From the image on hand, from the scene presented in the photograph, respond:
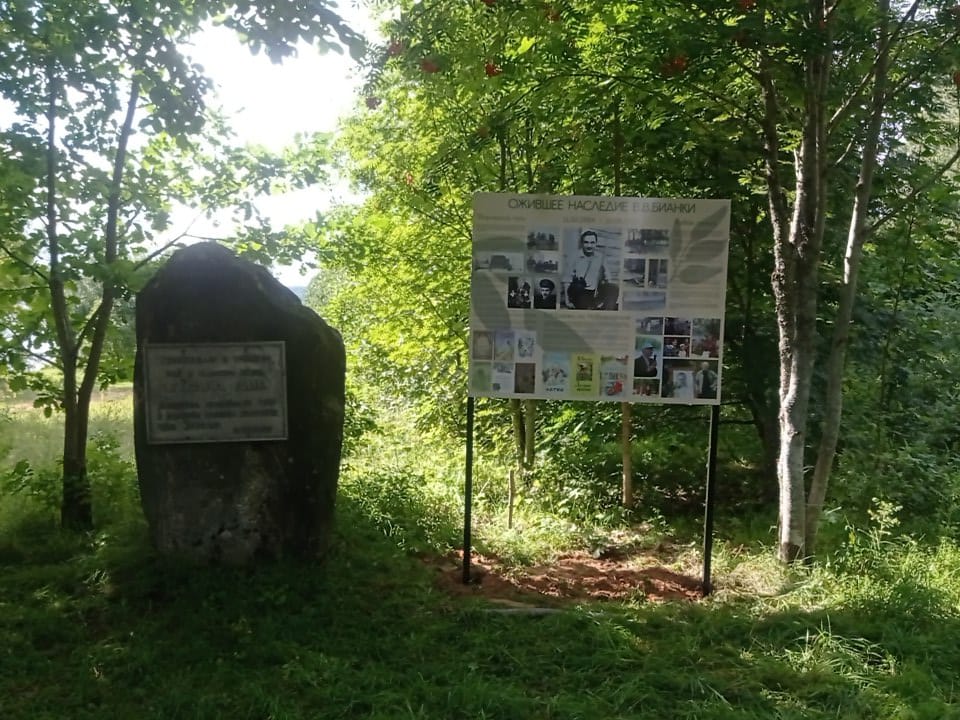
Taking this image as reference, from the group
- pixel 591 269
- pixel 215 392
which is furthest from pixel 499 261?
pixel 215 392

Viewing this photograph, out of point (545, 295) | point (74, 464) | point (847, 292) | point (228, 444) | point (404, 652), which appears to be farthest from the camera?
point (74, 464)

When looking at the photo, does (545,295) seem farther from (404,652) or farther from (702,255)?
(404,652)

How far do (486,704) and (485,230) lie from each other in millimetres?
2644

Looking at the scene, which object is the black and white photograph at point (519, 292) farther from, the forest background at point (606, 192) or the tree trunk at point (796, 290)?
the tree trunk at point (796, 290)

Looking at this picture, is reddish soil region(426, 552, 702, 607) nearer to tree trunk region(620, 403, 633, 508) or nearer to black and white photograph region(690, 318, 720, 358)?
tree trunk region(620, 403, 633, 508)

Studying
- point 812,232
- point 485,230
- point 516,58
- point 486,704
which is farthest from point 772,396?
point 486,704

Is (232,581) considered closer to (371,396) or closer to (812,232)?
(812,232)

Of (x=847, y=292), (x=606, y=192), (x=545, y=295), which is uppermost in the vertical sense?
(x=606, y=192)

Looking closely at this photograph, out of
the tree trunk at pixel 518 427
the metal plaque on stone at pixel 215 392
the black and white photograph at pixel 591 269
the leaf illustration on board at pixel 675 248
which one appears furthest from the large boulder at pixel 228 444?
the tree trunk at pixel 518 427

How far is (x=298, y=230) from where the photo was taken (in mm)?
5770

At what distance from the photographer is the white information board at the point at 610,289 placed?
4.46 meters

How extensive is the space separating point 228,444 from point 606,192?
385cm

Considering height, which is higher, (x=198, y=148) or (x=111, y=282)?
(x=198, y=148)

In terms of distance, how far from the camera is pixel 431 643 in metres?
3.82
